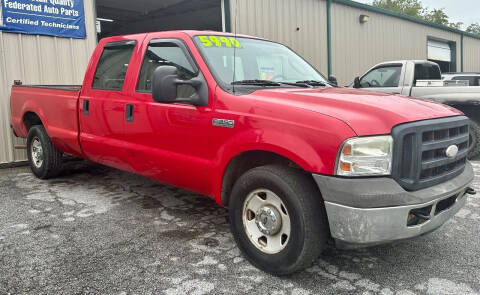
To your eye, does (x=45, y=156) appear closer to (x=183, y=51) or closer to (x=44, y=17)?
(x=44, y=17)

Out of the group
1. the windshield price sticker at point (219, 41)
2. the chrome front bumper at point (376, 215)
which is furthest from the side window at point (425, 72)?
the chrome front bumper at point (376, 215)

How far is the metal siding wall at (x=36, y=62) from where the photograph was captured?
685 cm

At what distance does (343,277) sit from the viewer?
2932 millimetres

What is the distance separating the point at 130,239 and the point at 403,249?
2.32 m

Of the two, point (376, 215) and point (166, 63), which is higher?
point (166, 63)

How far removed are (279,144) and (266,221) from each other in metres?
0.57

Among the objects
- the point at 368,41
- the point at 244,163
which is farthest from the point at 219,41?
the point at 368,41

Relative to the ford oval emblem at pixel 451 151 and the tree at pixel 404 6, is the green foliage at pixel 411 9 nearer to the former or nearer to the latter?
the tree at pixel 404 6

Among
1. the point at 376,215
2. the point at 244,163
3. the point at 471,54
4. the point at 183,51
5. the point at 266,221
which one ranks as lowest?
the point at 266,221

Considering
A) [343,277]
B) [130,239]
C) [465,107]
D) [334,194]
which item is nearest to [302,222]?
[334,194]

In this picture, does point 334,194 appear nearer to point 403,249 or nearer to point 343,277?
point 343,277

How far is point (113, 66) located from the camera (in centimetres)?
459

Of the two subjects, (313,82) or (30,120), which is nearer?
(313,82)

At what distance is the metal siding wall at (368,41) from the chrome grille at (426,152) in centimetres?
1077
